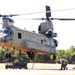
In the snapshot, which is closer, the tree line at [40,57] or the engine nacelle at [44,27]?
the engine nacelle at [44,27]

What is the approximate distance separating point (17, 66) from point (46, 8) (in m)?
10.1

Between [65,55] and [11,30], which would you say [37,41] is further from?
[65,55]

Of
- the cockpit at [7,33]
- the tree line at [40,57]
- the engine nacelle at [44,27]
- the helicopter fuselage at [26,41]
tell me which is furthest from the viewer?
the tree line at [40,57]

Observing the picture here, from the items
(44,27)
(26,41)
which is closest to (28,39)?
(26,41)

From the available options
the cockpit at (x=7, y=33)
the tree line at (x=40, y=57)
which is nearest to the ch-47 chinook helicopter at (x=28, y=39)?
the cockpit at (x=7, y=33)

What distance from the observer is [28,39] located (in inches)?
1471

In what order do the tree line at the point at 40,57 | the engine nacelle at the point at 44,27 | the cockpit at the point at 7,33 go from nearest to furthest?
the cockpit at the point at 7,33 < the engine nacelle at the point at 44,27 < the tree line at the point at 40,57

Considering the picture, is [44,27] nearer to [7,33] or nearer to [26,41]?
[26,41]

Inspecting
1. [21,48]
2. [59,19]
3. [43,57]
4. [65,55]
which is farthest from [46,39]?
[65,55]

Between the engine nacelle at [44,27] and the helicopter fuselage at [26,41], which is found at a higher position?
the engine nacelle at [44,27]

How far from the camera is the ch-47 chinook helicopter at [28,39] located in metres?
34.6

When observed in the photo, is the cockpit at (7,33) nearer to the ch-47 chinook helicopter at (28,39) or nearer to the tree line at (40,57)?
the ch-47 chinook helicopter at (28,39)

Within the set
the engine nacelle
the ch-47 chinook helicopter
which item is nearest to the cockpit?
the ch-47 chinook helicopter

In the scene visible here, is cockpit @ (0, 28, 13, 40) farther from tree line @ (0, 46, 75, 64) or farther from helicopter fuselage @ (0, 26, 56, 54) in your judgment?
tree line @ (0, 46, 75, 64)
